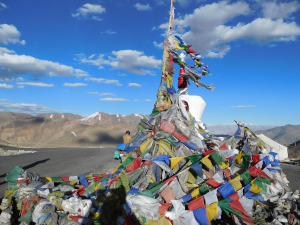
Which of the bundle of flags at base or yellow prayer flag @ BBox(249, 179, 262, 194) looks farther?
yellow prayer flag @ BBox(249, 179, 262, 194)

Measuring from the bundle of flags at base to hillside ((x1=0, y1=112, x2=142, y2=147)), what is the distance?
45881mm

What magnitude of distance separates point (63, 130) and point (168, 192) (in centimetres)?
6441

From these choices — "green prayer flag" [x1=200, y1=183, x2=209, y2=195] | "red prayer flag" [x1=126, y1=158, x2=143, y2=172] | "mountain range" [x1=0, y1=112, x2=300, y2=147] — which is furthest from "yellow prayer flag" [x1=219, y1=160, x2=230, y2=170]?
"mountain range" [x1=0, y1=112, x2=300, y2=147]

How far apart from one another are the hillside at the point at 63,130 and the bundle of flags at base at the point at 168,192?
45.9m

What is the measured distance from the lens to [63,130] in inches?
2489

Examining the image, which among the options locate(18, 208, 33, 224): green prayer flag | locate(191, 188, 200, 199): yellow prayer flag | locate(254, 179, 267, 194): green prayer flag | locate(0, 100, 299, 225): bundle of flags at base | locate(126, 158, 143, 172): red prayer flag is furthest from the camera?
locate(126, 158, 143, 172): red prayer flag

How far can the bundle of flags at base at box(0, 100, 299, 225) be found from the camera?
4.68 metres

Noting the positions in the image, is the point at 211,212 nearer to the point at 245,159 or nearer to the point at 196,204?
the point at 196,204

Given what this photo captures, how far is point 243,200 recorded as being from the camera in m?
5.18

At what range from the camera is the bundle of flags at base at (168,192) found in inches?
184

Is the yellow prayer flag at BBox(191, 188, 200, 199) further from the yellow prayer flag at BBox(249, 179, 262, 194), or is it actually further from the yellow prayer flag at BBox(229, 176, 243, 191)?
the yellow prayer flag at BBox(249, 179, 262, 194)

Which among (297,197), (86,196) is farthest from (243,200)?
(86,196)

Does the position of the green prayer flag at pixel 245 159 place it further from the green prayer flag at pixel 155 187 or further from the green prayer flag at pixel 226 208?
the green prayer flag at pixel 155 187

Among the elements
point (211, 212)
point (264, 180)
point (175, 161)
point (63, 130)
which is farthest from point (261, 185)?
point (63, 130)
